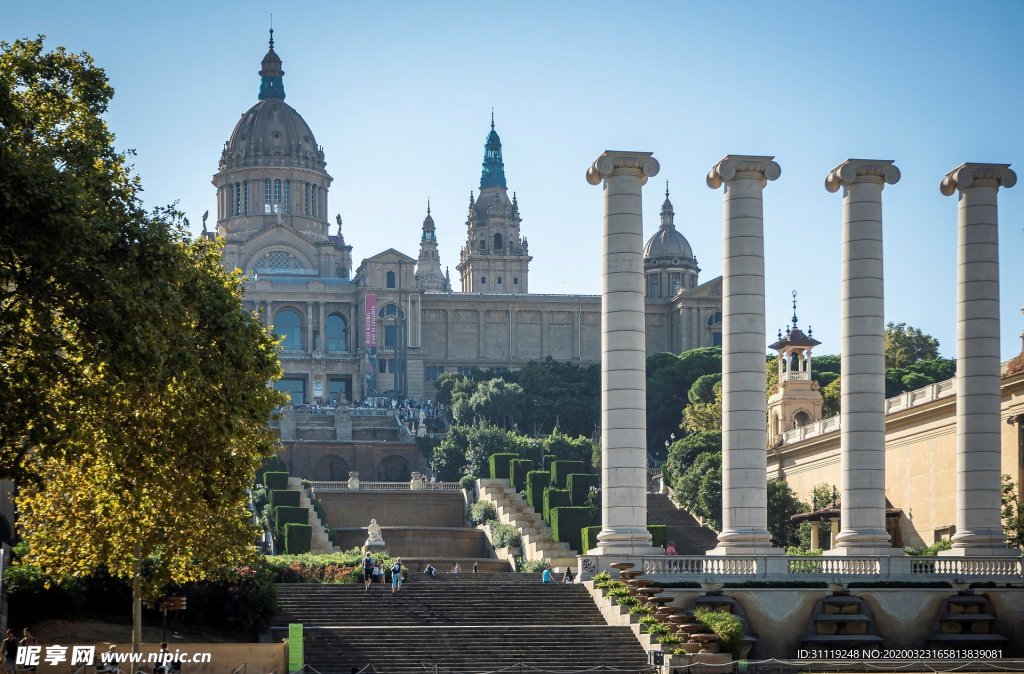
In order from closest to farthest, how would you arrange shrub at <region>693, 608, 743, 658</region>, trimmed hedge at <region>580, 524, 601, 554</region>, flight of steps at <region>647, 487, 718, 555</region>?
shrub at <region>693, 608, 743, 658</region> < trimmed hedge at <region>580, 524, 601, 554</region> < flight of steps at <region>647, 487, 718, 555</region>

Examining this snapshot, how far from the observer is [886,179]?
186 ft

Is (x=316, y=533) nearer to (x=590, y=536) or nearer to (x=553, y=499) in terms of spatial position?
(x=553, y=499)

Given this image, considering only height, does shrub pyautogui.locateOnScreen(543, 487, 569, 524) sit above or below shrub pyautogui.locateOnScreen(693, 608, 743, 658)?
above

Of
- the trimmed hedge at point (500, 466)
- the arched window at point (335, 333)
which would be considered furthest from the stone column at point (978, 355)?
the arched window at point (335, 333)

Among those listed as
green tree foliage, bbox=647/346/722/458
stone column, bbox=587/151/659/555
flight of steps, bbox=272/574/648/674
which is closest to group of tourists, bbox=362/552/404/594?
flight of steps, bbox=272/574/648/674

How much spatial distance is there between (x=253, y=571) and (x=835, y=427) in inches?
1451

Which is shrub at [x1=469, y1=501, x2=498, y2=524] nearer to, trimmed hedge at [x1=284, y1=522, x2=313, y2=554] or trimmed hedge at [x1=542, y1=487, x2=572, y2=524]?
trimmed hedge at [x1=542, y1=487, x2=572, y2=524]

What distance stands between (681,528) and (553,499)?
7.27 meters

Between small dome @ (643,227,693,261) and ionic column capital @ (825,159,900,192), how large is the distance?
127 meters

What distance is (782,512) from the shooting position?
3268 inches

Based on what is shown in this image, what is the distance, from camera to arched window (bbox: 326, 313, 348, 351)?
167 meters

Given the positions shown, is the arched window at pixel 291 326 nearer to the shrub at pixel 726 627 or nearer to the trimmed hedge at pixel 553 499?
the trimmed hedge at pixel 553 499

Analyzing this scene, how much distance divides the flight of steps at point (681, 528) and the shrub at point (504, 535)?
6.76m

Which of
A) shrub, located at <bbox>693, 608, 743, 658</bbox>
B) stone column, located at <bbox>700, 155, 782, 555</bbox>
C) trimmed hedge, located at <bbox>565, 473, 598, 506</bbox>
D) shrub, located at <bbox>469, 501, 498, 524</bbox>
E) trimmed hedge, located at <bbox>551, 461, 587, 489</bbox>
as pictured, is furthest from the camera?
trimmed hedge, located at <bbox>551, 461, 587, 489</bbox>
